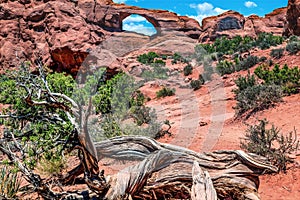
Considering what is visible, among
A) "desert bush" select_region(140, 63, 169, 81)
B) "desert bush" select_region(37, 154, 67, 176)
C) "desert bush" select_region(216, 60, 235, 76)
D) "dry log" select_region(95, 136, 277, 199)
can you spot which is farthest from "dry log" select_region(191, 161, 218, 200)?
"desert bush" select_region(140, 63, 169, 81)

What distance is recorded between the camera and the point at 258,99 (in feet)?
29.3

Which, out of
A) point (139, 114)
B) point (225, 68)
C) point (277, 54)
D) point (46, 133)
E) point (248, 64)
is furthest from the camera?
point (225, 68)

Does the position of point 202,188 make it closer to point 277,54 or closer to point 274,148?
point 274,148

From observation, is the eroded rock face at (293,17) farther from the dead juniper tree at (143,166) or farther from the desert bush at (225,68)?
the dead juniper tree at (143,166)

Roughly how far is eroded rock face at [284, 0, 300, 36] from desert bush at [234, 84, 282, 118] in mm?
14533

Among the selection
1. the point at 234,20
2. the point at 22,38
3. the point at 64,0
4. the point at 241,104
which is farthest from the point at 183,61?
the point at 234,20

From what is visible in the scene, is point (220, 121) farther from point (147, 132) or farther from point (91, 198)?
point (91, 198)

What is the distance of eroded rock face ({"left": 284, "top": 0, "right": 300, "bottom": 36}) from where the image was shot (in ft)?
68.3

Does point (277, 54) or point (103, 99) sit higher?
point (277, 54)

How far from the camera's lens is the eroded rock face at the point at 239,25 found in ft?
122

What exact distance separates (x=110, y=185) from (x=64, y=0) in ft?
54.5

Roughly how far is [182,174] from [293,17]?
2134 cm

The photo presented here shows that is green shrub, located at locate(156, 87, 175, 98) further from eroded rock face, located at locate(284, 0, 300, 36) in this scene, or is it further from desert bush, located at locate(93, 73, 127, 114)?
eroded rock face, located at locate(284, 0, 300, 36)

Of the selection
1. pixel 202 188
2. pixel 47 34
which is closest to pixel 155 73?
pixel 47 34
